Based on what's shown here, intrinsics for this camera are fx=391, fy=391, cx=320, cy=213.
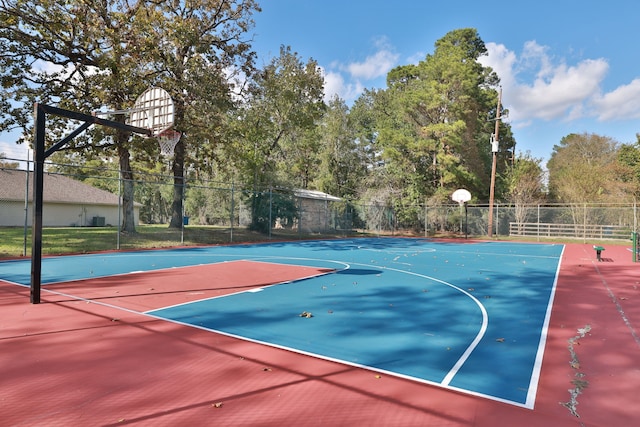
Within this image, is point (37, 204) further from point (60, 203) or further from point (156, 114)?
point (60, 203)

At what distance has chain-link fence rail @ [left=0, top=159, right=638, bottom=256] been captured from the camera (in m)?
22.0

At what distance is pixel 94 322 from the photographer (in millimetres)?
5656

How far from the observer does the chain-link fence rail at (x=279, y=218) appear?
866 inches

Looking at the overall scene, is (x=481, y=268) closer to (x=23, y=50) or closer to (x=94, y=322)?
(x=94, y=322)

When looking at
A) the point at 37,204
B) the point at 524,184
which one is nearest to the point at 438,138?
the point at 524,184

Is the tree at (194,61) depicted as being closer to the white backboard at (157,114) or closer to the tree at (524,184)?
the white backboard at (157,114)

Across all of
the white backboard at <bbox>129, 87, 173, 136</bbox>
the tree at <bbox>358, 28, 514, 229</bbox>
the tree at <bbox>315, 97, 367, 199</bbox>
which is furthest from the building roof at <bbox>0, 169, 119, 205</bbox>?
the tree at <bbox>358, 28, 514, 229</bbox>

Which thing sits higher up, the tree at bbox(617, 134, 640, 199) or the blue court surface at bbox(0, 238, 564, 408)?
the tree at bbox(617, 134, 640, 199)

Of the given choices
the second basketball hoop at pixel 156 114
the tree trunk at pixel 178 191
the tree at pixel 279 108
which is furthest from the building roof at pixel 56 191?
the second basketball hoop at pixel 156 114

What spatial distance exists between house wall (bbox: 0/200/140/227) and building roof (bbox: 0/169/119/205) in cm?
54

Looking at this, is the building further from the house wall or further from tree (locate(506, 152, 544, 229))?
tree (locate(506, 152, 544, 229))

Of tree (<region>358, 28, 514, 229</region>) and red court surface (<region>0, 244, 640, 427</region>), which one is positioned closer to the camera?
red court surface (<region>0, 244, 640, 427</region>)

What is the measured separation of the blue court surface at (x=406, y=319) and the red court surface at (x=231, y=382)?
0.24 metres

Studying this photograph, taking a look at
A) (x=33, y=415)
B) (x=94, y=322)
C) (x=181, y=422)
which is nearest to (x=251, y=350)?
(x=181, y=422)
